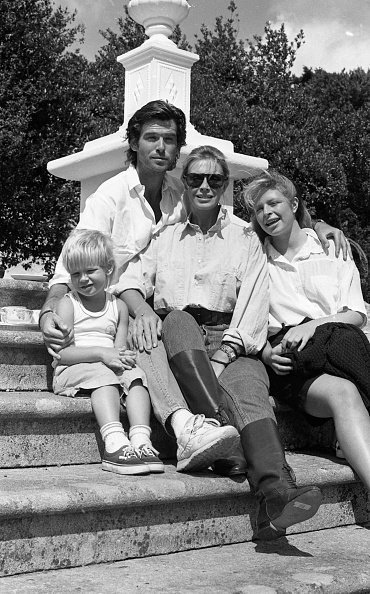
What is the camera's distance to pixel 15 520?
202 cm

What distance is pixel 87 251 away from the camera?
2.89 metres

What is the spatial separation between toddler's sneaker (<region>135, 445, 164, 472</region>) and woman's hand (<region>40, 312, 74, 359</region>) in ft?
1.80

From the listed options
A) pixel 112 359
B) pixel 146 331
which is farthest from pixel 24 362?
A: pixel 146 331

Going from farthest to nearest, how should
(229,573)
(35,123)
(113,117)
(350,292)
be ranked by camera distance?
(113,117)
(35,123)
(350,292)
(229,573)

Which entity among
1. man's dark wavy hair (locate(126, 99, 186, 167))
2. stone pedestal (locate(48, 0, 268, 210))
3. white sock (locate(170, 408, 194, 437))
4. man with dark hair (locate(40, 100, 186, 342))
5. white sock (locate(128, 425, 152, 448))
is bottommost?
white sock (locate(128, 425, 152, 448))

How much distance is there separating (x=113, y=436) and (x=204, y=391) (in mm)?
343

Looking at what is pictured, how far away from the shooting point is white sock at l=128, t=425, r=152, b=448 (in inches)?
98.9

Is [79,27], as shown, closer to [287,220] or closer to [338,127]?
[338,127]

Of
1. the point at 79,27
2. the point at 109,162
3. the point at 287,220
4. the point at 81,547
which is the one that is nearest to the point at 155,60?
the point at 109,162

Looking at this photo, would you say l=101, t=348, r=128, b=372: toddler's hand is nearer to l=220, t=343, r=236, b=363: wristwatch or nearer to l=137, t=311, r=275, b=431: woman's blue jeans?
l=137, t=311, r=275, b=431: woman's blue jeans

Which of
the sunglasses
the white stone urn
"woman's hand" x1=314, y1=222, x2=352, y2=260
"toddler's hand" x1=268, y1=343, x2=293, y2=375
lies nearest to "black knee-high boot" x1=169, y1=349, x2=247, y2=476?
"toddler's hand" x1=268, y1=343, x2=293, y2=375

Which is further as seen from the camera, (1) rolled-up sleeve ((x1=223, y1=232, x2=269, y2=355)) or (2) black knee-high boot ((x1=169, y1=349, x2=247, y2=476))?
(1) rolled-up sleeve ((x1=223, y1=232, x2=269, y2=355))

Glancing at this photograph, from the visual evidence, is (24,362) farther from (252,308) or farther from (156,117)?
(156,117)

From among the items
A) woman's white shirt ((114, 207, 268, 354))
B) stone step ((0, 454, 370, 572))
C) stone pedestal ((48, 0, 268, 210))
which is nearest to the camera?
stone step ((0, 454, 370, 572))
